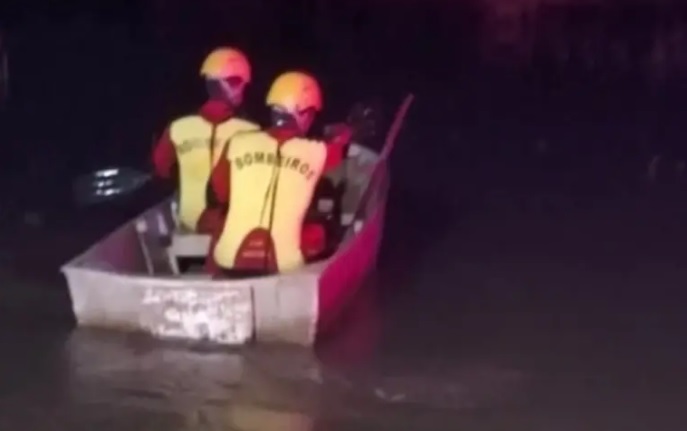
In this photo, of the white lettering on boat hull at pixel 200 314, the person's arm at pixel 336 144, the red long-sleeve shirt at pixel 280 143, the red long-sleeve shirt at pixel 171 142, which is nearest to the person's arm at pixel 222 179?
the red long-sleeve shirt at pixel 280 143

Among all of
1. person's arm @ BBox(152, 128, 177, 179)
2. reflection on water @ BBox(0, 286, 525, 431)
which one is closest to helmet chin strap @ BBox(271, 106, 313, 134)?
person's arm @ BBox(152, 128, 177, 179)

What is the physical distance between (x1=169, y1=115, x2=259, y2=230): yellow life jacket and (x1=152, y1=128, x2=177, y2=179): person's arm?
35 mm

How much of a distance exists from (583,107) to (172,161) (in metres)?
3.22

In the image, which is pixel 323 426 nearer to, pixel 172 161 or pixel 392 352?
pixel 392 352

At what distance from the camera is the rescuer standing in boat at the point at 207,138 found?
4605 millimetres

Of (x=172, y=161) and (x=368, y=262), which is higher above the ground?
(x=172, y=161)

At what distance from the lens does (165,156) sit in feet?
15.6

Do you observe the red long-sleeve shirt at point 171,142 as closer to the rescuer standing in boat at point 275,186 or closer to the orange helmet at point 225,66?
the orange helmet at point 225,66

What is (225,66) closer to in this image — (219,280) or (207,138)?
(207,138)

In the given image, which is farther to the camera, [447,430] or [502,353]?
[502,353]

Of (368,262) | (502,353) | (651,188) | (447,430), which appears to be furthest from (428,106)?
(447,430)

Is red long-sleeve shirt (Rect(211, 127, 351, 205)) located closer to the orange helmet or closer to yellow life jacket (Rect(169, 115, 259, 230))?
yellow life jacket (Rect(169, 115, 259, 230))

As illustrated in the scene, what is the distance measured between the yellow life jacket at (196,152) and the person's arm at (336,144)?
0.23 m

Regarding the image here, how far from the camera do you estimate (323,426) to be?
3.82 metres
